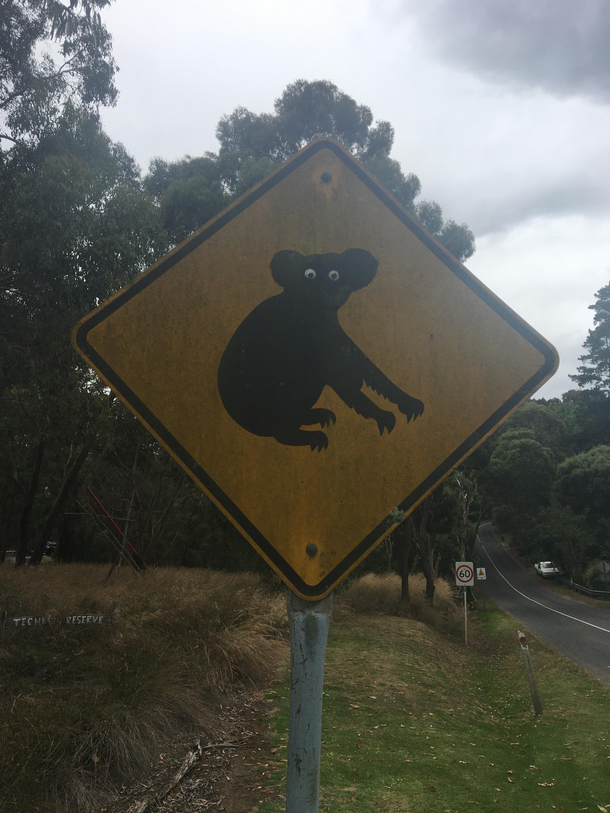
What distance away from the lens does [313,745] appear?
1.28 m

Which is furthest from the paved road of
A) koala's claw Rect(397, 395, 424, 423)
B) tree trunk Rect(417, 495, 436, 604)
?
koala's claw Rect(397, 395, 424, 423)

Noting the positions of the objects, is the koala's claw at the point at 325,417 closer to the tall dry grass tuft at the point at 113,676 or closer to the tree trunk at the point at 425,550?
the tall dry grass tuft at the point at 113,676

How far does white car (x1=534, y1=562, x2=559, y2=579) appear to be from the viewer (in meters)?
47.0

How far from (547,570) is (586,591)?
42.3 feet

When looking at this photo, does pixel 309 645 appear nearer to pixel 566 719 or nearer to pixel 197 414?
pixel 197 414

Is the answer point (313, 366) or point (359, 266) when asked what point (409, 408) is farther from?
point (359, 266)

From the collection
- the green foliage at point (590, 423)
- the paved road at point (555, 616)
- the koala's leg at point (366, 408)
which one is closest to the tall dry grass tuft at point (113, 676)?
the koala's leg at point (366, 408)

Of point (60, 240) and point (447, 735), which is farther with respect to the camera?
point (60, 240)

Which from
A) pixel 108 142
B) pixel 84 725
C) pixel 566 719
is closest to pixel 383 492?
pixel 84 725

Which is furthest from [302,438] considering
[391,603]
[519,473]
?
[519,473]

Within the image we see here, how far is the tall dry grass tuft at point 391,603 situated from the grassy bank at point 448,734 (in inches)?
189

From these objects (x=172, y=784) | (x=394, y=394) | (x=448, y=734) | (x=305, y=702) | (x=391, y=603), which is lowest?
(x=391, y=603)

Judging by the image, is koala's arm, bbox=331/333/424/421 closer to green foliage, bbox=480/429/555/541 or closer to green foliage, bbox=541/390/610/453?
green foliage, bbox=480/429/555/541

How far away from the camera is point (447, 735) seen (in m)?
7.79
